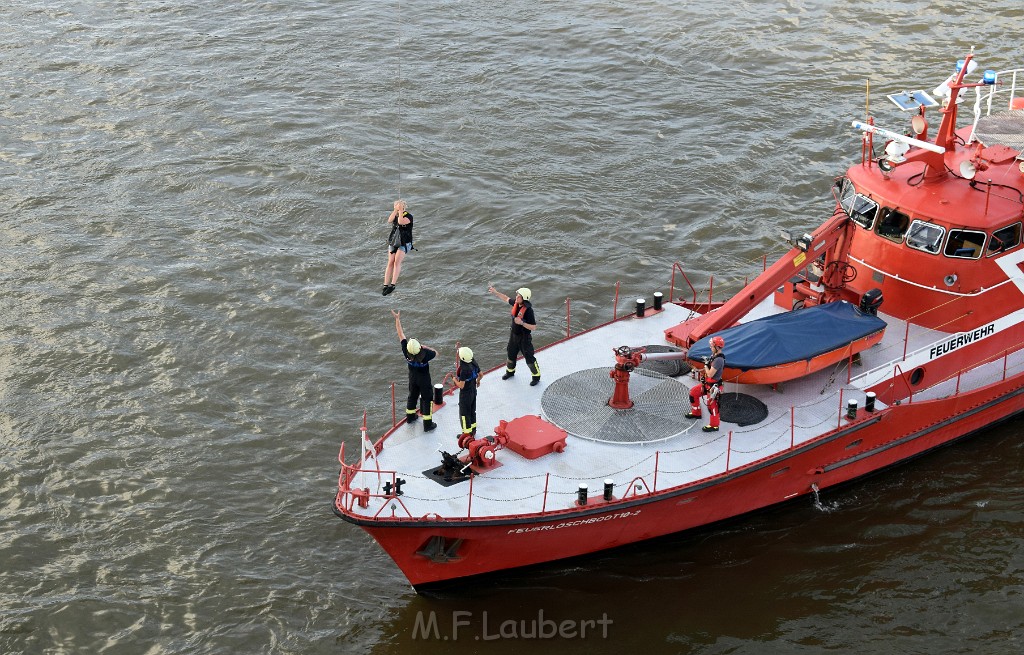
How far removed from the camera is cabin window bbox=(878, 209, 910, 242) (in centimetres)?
2211

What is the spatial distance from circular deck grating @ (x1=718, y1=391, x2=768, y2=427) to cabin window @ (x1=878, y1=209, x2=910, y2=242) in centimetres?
401

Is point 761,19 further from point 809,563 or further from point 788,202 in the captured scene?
point 809,563

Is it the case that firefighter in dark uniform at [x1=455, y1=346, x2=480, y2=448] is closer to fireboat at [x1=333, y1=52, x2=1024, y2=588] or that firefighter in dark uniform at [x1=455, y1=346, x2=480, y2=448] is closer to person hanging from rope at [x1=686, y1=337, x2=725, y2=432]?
fireboat at [x1=333, y1=52, x2=1024, y2=588]

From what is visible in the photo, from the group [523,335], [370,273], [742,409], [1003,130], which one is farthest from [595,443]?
[370,273]

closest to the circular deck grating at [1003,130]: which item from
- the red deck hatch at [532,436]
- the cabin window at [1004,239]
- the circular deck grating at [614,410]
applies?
the cabin window at [1004,239]

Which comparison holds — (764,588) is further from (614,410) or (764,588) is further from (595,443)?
(614,410)

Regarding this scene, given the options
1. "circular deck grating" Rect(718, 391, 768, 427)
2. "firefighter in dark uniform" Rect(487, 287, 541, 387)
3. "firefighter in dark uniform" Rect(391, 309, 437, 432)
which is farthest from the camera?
"firefighter in dark uniform" Rect(487, 287, 541, 387)

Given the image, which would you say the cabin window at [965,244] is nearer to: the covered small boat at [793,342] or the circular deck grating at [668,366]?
the covered small boat at [793,342]

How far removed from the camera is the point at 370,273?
94.5 ft

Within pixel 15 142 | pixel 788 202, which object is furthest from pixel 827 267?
pixel 15 142

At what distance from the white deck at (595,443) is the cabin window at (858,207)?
1.89 meters

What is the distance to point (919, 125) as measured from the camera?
21.7 meters

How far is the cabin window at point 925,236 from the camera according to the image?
21.7 metres

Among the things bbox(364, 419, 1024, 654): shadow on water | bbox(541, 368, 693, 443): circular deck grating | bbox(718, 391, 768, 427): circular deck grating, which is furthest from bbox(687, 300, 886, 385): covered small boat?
bbox(364, 419, 1024, 654): shadow on water
